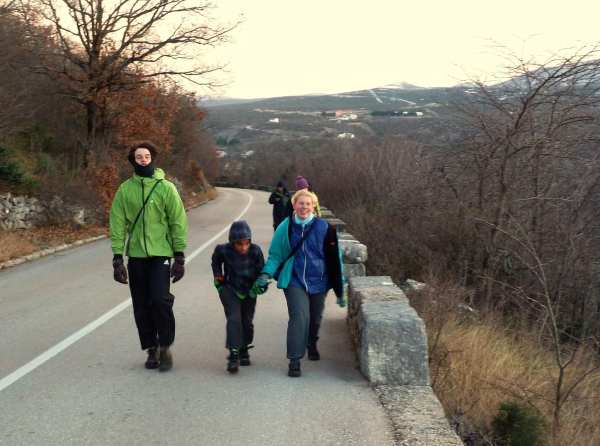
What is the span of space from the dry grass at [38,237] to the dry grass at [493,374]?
9370 mm

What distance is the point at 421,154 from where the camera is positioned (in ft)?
46.7

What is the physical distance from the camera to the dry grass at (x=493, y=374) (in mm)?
6379

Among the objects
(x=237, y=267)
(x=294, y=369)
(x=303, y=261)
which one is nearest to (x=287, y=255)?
(x=303, y=261)

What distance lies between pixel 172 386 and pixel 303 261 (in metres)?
1.60

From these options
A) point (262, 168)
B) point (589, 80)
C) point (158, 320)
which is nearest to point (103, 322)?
point (158, 320)

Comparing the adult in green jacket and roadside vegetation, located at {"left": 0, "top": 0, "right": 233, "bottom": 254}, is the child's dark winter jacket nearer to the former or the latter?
the adult in green jacket

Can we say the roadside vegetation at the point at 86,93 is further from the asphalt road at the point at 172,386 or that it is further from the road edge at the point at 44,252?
the asphalt road at the point at 172,386

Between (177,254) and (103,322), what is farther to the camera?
(103,322)

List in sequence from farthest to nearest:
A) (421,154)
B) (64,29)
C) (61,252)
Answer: (64,29)
(61,252)
(421,154)

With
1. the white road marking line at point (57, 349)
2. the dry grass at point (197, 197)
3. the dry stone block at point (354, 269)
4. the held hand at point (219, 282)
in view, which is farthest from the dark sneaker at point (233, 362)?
the dry grass at point (197, 197)

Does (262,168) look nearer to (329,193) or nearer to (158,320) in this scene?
(329,193)

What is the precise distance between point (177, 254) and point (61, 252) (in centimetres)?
1111

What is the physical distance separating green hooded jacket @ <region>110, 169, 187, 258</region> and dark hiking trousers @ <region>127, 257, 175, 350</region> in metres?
0.12

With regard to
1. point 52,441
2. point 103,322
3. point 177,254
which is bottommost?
point 103,322
